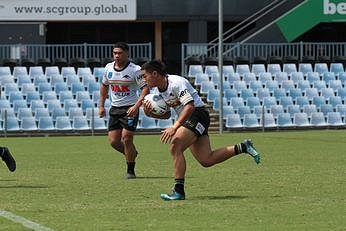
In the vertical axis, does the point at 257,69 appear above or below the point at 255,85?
above

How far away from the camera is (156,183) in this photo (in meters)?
15.1

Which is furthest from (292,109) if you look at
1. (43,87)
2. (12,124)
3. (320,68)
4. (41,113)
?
(12,124)

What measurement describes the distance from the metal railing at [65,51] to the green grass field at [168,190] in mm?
16947

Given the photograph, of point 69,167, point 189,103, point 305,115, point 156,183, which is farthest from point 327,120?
point 189,103

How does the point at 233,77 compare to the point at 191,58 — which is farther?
the point at 191,58

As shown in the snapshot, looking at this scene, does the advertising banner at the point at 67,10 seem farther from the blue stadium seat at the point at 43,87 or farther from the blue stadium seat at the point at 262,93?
the blue stadium seat at the point at 262,93

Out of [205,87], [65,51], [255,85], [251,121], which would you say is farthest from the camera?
[65,51]

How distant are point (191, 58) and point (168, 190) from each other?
2566cm

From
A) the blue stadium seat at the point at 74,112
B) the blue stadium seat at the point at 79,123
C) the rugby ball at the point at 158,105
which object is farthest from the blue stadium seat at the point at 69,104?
the rugby ball at the point at 158,105

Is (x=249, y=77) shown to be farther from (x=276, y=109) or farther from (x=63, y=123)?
(x=63, y=123)

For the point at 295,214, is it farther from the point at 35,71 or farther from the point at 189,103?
the point at 35,71

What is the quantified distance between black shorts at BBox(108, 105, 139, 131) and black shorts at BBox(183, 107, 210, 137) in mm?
3389

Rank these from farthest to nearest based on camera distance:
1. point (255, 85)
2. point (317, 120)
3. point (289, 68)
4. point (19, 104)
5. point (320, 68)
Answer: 1. point (320, 68)
2. point (289, 68)
3. point (255, 85)
4. point (317, 120)
5. point (19, 104)

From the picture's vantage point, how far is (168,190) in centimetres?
1384
